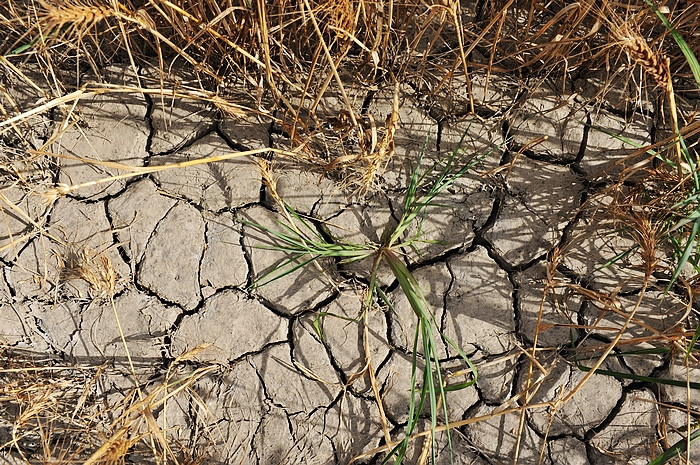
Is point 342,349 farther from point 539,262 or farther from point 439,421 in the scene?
point 539,262

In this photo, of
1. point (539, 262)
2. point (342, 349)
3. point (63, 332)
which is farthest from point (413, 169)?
point (63, 332)

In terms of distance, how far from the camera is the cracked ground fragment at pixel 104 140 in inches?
83.8

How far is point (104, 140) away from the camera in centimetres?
214

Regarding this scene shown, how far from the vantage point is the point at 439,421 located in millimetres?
2066

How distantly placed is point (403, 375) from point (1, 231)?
1.60 m

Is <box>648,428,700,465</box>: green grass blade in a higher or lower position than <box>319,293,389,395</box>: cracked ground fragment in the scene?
lower

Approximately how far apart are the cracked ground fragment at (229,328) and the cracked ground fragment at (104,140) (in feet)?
1.90

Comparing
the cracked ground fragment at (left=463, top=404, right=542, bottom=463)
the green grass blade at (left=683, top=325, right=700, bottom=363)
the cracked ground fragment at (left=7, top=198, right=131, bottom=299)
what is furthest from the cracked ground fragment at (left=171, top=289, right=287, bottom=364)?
the green grass blade at (left=683, top=325, right=700, bottom=363)

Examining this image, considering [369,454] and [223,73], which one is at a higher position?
[223,73]

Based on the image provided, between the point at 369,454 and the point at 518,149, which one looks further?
the point at 518,149

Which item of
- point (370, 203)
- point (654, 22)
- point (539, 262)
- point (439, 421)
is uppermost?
point (654, 22)

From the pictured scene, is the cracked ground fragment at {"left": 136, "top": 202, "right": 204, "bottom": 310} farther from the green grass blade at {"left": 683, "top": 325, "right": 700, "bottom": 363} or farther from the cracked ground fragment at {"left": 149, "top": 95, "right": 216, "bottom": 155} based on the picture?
the green grass blade at {"left": 683, "top": 325, "right": 700, "bottom": 363}

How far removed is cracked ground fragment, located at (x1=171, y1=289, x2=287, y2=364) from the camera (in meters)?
2.08

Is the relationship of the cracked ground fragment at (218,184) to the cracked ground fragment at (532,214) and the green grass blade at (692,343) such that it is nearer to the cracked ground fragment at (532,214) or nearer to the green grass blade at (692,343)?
the cracked ground fragment at (532,214)
